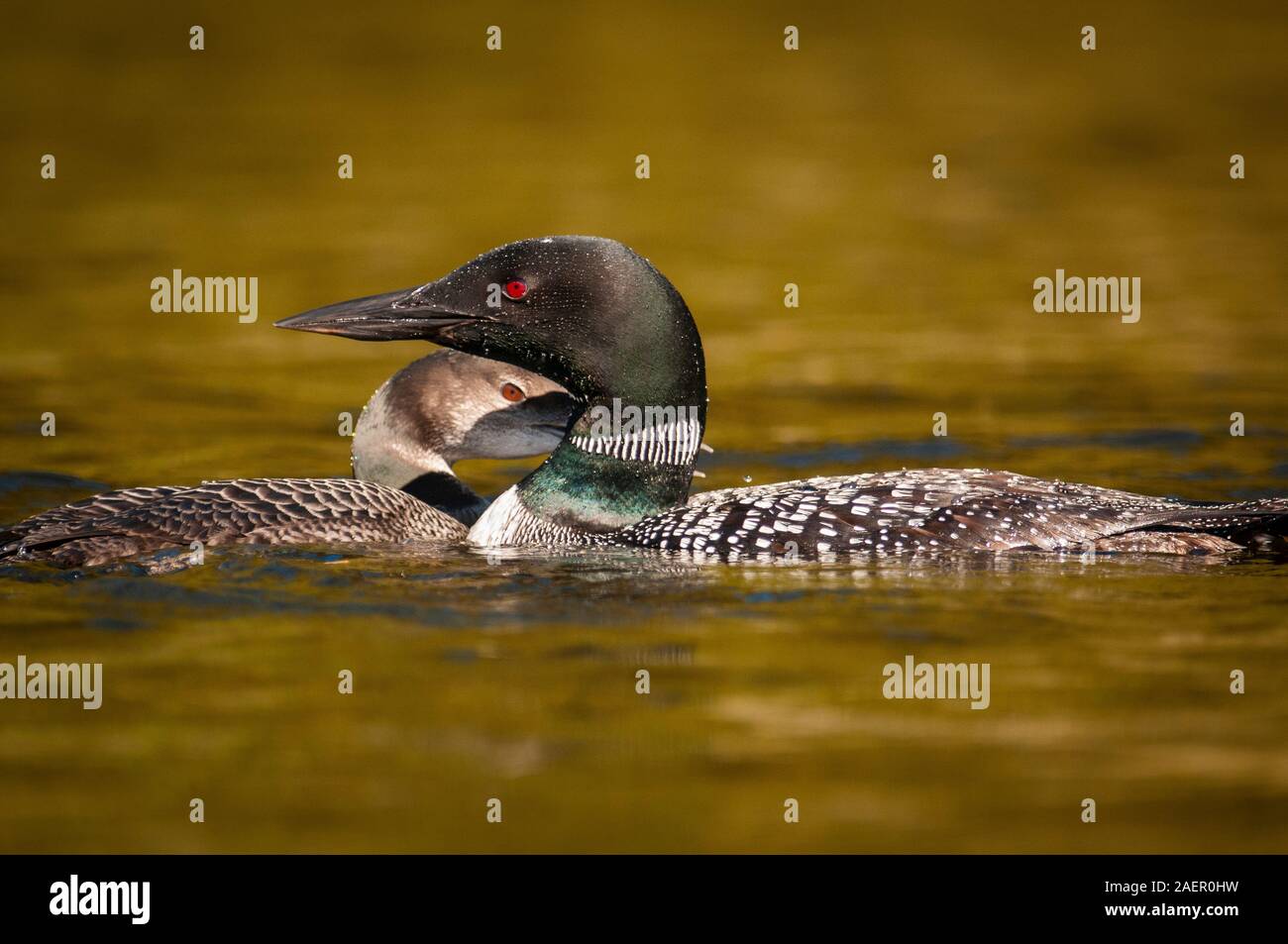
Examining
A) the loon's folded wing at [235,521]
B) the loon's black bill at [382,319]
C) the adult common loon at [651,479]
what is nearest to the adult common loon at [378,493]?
the loon's folded wing at [235,521]

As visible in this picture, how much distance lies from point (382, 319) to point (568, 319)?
0.60 meters

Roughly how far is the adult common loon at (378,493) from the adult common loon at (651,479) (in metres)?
0.42

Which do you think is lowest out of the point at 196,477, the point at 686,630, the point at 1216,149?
the point at 686,630

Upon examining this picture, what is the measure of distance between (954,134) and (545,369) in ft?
22.0

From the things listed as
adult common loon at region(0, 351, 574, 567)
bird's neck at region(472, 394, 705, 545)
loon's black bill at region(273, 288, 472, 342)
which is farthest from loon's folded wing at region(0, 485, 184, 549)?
bird's neck at region(472, 394, 705, 545)

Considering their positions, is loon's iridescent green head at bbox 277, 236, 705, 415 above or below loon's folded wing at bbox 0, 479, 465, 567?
above

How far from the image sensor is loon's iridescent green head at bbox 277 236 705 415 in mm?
5941

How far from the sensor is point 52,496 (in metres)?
7.16

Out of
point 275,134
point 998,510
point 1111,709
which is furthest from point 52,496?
point 275,134

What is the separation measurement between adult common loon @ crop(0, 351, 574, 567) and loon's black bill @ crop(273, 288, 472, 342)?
20.9 inches

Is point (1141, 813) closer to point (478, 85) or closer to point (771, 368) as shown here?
point (771, 368)

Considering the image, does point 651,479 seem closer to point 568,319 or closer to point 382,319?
point 568,319

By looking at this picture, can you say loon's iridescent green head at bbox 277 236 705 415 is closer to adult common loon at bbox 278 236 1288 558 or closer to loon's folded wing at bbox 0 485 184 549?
adult common loon at bbox 278 236 1288 558

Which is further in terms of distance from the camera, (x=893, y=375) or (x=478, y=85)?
(x=478, y=85)
